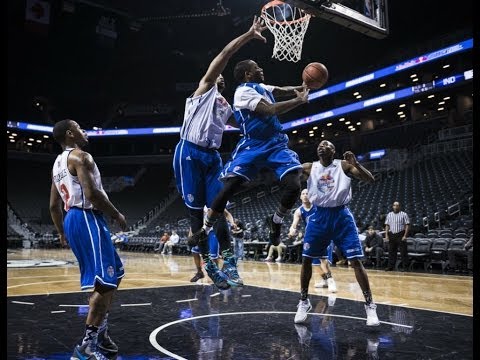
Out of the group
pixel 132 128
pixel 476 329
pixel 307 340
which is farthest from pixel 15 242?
pixel 476 329

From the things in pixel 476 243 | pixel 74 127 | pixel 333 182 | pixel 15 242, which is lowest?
pixel 15 242

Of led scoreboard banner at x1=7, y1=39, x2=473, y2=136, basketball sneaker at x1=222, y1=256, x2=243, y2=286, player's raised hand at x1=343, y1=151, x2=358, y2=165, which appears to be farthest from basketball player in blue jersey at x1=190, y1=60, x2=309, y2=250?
led scoreboard banner at x1=7, y1=39, x2=473, y2=136

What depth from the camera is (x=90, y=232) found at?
10.5 feet

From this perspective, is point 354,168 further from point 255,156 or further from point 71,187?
point 71,187

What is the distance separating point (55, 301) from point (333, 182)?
3963mm

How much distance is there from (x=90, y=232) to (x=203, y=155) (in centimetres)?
130

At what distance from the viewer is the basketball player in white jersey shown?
13.1 feet

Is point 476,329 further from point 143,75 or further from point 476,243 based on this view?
point 143,75

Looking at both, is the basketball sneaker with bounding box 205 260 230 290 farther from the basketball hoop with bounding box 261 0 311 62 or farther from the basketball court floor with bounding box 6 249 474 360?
the basketball hoop with bounding box 261 0 311 62

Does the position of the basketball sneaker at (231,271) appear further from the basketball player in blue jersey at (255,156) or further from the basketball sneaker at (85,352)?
the basketball sneaker at (85,352)

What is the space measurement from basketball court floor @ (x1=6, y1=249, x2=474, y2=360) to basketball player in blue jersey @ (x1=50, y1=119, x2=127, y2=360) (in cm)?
41

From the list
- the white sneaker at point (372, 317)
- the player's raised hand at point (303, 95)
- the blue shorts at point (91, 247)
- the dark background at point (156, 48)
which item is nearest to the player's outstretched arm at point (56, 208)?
the blue shorts at point (91, 247)

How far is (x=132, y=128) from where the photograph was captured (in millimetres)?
34719

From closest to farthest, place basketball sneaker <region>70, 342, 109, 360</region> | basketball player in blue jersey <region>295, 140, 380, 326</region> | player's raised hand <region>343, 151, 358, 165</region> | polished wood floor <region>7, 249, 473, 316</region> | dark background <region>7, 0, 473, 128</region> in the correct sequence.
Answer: basketball sneaker <region>70, 342, 109, 360</region> < player's raised hand <region>343, 151, 358, 165</region> < basketball player in blue jersey <region>295, 140, 380, 326</region> < polished wood floor <region>7, 249, 473, 316</region> < dark background <region>7, 0, 473, 128</region>
